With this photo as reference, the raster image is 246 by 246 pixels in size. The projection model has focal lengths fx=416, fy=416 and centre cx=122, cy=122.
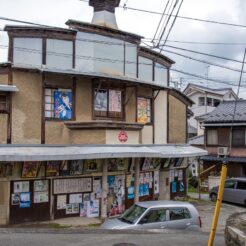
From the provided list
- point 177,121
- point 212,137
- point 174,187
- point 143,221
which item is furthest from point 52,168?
point 212,137

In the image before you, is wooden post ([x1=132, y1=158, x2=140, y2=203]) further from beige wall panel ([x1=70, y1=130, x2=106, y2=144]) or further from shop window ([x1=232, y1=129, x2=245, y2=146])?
shop window ([x1=232, y1=129, x2=245, y2=146])

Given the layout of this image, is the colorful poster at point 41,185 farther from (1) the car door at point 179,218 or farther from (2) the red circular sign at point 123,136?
(1) the car door at point 179,218

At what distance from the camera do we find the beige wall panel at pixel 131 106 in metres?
21.7

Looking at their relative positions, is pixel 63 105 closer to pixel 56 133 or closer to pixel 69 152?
pixel 56 133

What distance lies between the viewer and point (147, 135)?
75.1ft

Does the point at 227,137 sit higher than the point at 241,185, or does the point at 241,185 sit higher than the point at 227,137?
the point at 227,137

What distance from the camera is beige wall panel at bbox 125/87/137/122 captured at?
21.7 m

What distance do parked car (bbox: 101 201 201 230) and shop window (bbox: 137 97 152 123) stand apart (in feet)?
25.7

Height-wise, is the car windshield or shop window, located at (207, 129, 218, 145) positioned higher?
shop window, located at (207, 129, 218, 145)

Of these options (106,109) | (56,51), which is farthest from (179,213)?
(56,51)

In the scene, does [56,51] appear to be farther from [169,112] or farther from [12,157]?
[169,112]

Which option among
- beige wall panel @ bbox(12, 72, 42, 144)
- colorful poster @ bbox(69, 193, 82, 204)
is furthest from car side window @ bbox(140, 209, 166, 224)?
beige wall panel @ bbox(12, 72, 42, 144)

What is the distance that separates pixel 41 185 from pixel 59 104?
378 centimetres

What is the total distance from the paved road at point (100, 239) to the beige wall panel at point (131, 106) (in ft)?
29.4
